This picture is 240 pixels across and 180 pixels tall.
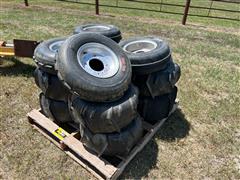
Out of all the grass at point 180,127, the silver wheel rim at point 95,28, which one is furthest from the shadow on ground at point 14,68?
the silver wheel rim at point 95,28

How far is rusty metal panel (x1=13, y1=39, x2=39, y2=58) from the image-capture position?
5.29m

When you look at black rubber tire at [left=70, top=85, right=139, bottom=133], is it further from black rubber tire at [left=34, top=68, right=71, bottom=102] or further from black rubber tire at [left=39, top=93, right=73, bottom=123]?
black rubber tire at [left=39, top=93, right=73, bottom=123]

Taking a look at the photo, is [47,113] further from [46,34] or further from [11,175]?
[46,34]

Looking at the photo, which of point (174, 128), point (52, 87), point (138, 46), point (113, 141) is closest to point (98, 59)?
point (52, 87)

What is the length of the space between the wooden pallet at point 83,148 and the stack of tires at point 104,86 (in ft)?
0.39

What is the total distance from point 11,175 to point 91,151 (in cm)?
110

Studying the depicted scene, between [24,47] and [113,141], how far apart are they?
3.34 metres

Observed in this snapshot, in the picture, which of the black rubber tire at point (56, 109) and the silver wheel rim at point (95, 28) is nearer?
the black rubber tire at point (56, 109)

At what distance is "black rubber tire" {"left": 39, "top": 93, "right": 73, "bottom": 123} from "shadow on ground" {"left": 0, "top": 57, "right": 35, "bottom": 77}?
75.8 inches

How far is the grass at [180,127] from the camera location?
3453 millimetres

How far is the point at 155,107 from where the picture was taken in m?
3.98

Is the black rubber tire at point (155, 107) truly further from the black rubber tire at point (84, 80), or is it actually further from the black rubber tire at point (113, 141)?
the black rubber tire at point (84, 80)

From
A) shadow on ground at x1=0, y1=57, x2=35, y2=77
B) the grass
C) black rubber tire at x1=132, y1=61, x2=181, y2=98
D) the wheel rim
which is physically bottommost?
the grass

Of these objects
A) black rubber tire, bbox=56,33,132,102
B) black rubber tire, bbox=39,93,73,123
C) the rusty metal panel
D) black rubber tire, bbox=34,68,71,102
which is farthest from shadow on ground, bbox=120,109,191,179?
the rusty metal panel
